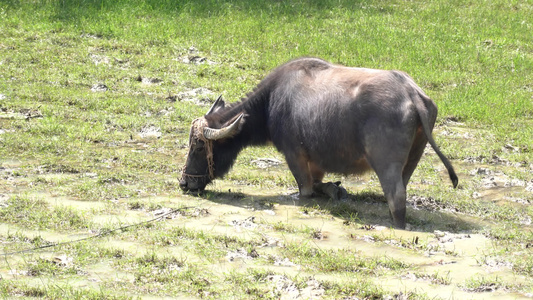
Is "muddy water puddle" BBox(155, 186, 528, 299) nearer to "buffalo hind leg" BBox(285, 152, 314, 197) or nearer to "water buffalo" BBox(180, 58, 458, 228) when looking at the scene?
"buffalo hind leg" BBox(285, 152, 314, 197)

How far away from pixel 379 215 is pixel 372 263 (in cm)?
170

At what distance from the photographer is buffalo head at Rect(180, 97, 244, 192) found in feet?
26.2

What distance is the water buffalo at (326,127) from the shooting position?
681 centimetres

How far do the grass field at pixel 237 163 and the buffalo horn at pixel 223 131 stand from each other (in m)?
0.62

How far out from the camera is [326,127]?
729 centimetres

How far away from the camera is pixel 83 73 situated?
39.0ft

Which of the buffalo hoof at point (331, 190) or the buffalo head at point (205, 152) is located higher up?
the buffalo head at point (205, 152)

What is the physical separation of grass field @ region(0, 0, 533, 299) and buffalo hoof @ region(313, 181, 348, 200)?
113mm

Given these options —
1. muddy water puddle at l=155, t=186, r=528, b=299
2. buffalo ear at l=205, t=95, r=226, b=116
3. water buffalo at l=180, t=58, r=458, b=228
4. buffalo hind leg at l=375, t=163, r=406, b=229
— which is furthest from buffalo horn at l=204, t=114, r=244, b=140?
buffalo hind leg at l=375, t=163, r=406, b=229

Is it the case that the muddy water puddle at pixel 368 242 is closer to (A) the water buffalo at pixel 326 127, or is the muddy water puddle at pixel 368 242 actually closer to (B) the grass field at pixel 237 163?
(B) the grass field at pixel 237 163

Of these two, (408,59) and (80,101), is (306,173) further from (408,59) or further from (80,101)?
(408,59)

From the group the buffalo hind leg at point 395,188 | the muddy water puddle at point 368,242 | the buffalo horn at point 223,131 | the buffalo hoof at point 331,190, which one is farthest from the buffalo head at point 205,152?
the buffalo hind leg at point 395,188

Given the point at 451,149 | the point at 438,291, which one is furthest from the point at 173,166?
the point at 438,291

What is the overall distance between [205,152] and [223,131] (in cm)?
41
